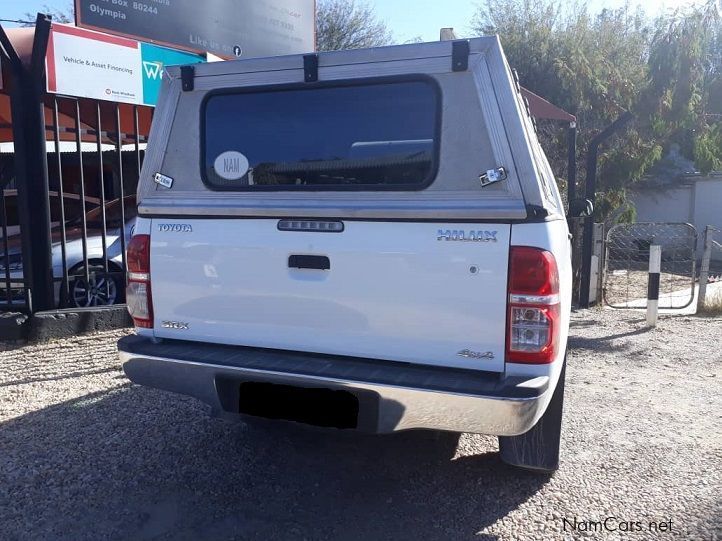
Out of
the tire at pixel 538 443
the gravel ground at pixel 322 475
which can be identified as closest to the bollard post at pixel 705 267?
the gravel ground at pixel 322 475

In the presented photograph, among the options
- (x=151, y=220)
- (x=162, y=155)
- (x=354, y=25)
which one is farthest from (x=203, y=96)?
(x=354, y=25)

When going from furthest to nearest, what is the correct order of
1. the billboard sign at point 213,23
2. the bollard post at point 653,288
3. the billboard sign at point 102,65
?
the billboard sign at point 213,23 → the bollard post at point 653,288 → the billboard sign at point 102,65

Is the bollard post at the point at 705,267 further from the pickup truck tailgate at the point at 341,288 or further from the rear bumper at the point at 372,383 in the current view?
the pickup truck tailgate at the point at 341,288

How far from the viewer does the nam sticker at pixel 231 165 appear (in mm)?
3572

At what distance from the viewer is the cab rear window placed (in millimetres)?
3219

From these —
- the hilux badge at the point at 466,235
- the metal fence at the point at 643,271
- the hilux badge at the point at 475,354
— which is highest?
the hilux badge at the point at 466,235

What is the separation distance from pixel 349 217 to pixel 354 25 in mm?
19516

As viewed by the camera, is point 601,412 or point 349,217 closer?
point 349,217

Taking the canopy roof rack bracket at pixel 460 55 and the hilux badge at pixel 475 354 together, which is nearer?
the hilux badge at pixel 475 354

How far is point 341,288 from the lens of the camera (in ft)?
10.2

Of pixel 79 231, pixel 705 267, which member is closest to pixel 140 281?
pixel 79 231

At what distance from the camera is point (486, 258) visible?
284 centimetres

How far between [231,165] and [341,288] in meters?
1.01

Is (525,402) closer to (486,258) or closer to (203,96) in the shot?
(486,258)
